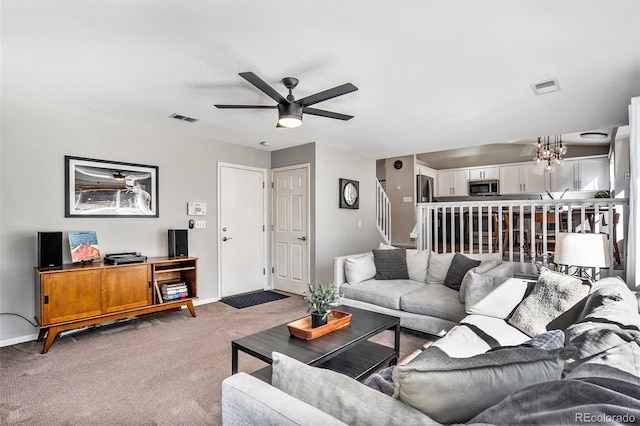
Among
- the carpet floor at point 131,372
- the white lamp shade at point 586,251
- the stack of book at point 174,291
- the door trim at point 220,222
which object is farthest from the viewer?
the door trim at point 220,222

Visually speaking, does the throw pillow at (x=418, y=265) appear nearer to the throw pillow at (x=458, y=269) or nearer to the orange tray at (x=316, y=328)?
the throw pillow at (x=458, y=269)

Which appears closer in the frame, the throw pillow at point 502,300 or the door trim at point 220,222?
the throw pillow at point 502,300

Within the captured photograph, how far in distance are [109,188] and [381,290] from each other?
10.6 ft

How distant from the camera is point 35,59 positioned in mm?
2361

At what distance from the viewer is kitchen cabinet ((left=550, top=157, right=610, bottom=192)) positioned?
22.0ft

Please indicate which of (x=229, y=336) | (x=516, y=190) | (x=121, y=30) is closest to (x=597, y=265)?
(x=229, y=336)

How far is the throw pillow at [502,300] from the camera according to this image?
7.97 ft

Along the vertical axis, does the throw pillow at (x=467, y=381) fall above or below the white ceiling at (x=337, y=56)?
below

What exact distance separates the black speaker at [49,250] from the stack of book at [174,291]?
1037 millimetres

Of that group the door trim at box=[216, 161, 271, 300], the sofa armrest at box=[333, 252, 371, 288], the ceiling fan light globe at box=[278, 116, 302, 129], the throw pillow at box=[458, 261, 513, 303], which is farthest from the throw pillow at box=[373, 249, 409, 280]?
the door trim at box=[216, 161, 271, 300]

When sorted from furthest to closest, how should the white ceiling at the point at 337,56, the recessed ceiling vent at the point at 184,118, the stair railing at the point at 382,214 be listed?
the stair railing at the point at 382,214, the recessed ceiling vent at the point at 184,118, the white ceiling at the point at 337,56

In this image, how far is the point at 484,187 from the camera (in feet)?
26.8

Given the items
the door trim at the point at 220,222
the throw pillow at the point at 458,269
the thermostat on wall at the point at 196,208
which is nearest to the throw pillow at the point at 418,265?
the throw pillow at the point at 458,269

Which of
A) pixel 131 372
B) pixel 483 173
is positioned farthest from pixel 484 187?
pixel 131 372
